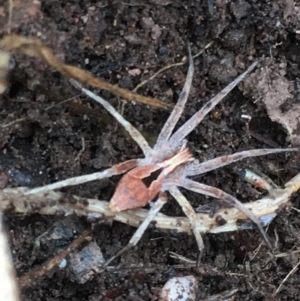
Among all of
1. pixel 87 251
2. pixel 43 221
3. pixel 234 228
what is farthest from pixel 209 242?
pixel 43 221

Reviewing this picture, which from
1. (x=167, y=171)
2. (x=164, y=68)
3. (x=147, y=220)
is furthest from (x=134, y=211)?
(x=164, y=68)

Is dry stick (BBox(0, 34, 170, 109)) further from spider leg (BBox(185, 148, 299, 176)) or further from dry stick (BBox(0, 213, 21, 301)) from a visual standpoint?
dry stick (BBox(0, 213, 21, 301))

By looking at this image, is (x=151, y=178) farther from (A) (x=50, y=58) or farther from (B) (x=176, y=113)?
(A) (x=50, y=58)

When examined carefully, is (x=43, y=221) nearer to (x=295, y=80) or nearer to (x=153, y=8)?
(x=153, y=8)

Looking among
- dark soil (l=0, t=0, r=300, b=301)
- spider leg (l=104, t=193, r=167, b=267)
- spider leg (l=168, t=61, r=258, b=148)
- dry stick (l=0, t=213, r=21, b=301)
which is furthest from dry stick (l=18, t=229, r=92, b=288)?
spider leg (l=168, t=61, r=258, b=148)

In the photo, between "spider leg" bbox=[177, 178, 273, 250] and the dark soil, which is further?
"spider leg" bbox=[177, 178, 273, 250]

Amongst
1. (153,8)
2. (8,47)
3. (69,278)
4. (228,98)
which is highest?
(153,8)

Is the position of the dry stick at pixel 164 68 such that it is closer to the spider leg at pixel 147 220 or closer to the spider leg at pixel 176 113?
the spider leg at pixel 176 113
